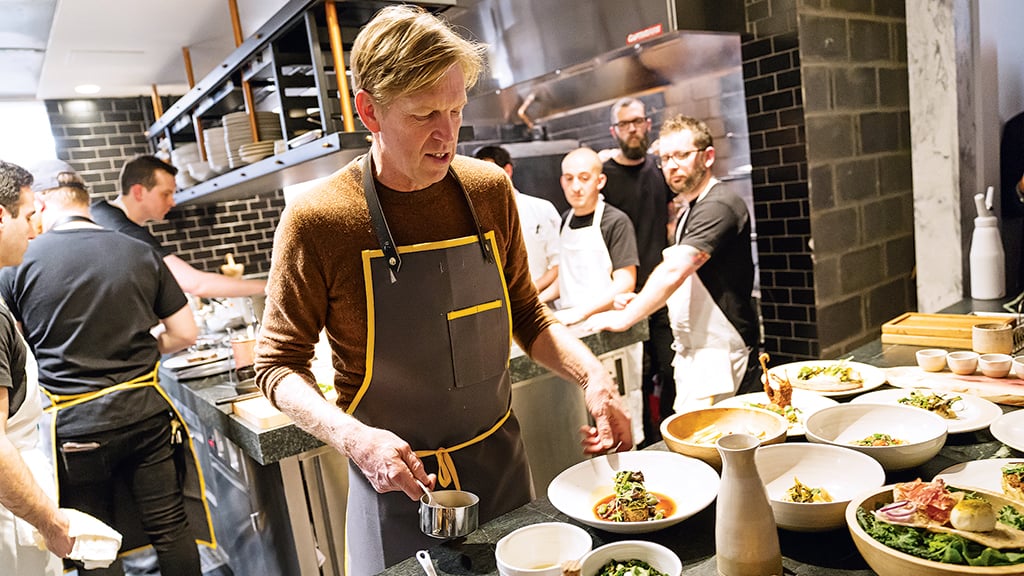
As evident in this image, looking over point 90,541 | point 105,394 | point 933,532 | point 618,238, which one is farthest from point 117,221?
point 933,532

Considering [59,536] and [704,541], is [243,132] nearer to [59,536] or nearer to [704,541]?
[59,536]

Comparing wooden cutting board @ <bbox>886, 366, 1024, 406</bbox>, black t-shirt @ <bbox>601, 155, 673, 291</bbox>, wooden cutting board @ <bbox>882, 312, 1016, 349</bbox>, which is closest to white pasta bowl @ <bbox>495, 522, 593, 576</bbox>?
wooden cutting board @ <bbox>886, 366, 1024, 406</bbox>

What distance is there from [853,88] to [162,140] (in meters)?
5.01

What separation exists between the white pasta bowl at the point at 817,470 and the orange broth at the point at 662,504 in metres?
0.17

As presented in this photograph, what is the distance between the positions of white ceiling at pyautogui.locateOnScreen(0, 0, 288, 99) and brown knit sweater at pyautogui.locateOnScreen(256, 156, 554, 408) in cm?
270

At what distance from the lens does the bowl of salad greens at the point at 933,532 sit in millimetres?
927

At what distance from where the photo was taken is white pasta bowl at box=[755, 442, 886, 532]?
1271 millimetres

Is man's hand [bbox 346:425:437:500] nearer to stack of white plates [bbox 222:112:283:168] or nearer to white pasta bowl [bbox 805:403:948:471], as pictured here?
white pasta bowl [bbox 805:403:948:471]

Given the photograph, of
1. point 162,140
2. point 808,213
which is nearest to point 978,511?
point 808,213

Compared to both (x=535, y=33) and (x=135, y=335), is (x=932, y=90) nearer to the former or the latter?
(x=535, y=33)

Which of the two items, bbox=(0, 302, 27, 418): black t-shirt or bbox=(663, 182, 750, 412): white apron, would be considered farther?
bbox=(663, 182, 750, 412): white apron

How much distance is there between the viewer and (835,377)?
1.99 m

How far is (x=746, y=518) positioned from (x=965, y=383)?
4.02 feet

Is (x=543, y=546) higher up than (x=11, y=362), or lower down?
lower down
